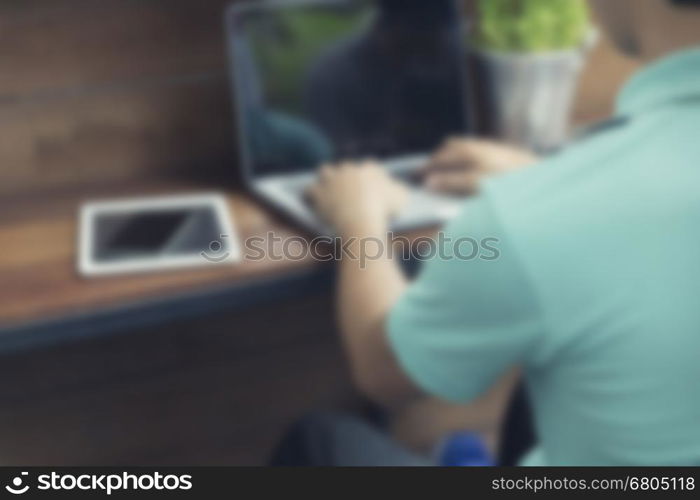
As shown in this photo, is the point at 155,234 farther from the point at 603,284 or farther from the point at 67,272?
the point at 603,284

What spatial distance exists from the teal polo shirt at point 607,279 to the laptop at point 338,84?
0.44 m

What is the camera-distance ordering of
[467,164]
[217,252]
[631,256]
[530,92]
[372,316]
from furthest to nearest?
[530,92] < [467,164] < [217,252] < [372,316] < [631,256]

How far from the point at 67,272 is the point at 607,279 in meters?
0.57

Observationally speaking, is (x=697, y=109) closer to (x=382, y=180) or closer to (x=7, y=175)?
(x=382, y=180)

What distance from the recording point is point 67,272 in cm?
91

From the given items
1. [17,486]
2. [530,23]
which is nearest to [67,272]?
[17,486]

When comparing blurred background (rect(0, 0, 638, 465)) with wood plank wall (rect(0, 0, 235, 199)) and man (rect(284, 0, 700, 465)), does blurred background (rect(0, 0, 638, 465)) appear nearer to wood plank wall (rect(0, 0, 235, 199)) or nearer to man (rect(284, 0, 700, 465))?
wood plank wall (rect(0, 0, 235, 199))

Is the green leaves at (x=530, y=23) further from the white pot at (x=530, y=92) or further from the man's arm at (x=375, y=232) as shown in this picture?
the man's arm at (x=375, y=232)

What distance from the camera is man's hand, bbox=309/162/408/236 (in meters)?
0.94

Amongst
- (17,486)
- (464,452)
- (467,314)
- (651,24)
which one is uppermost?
(651,24)

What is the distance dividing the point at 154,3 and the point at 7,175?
0.29 metres

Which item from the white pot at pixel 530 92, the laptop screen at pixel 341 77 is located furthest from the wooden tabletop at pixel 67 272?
the white pot at pixel 530 92

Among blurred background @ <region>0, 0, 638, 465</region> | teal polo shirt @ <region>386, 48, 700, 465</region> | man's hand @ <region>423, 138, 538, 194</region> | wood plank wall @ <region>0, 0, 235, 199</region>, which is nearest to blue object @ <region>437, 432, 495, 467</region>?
blurred background @ <region>0, 0, 638, 465</region>

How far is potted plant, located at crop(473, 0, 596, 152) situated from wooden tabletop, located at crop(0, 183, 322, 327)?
1.27 ft
